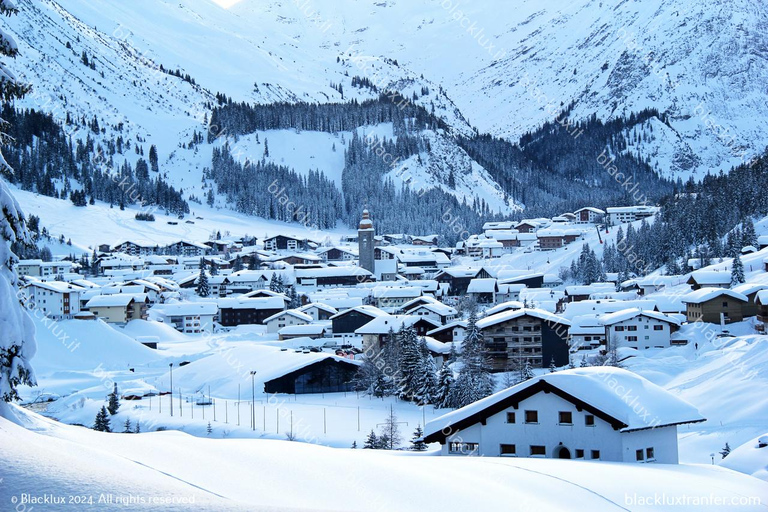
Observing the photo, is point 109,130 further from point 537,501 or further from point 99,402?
point 537,501

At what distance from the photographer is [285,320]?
6519 centimetres

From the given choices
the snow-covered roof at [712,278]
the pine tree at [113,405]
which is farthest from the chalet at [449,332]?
the pine tree at [113,405]

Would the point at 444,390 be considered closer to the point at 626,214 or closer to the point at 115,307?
the point at 115,307

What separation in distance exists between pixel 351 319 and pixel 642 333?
2098 centimetres

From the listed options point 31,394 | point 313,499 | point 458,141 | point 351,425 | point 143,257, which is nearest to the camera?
point 313,499

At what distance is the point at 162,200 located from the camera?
144 m

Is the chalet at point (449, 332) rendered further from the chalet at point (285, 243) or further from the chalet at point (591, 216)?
the chalet at point (285, 243)

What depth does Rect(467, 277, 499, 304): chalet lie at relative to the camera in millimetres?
77062

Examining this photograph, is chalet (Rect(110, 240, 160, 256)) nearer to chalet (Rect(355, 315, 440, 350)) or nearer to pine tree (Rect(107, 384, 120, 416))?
chalet (Rect(355, 315, 440, 350))

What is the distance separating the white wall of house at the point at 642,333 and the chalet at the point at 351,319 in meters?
17.5

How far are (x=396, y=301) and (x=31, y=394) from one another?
38987 millimetres

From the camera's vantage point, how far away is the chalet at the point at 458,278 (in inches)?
3408

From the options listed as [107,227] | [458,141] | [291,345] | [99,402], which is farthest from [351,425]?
[458,141]

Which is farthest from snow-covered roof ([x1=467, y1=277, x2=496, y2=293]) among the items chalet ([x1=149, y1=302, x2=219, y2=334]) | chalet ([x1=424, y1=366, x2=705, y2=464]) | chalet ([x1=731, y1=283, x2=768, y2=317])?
chalet ([x1=424, y1=366, x2=705, y2=464])
